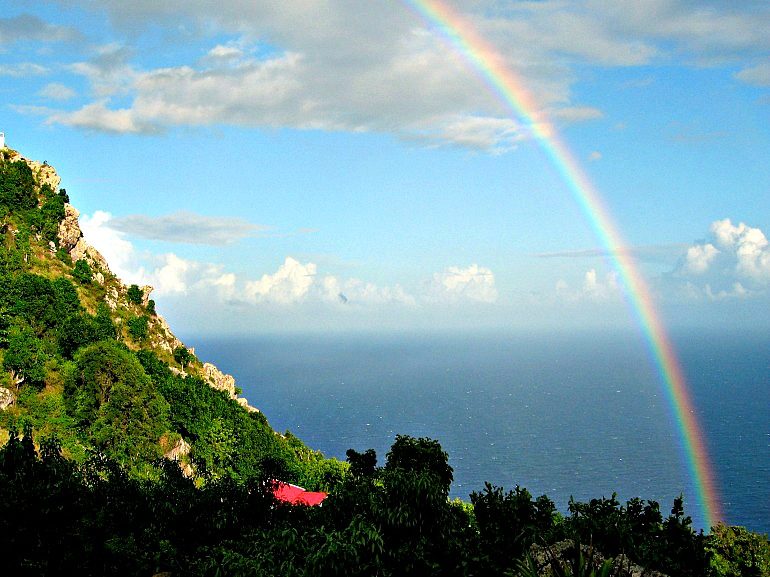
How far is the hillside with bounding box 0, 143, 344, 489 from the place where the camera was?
47625 mm

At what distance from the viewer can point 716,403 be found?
188375 millimetres

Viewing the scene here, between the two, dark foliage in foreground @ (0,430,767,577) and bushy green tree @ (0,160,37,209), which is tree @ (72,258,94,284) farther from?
dark foliage in foreground @ (0,430,767,577)

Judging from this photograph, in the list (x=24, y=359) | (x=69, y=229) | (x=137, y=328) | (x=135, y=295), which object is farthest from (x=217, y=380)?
(x=24, y=359)

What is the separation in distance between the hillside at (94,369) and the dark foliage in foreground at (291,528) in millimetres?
15805

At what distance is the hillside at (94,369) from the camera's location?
4762 centimetres

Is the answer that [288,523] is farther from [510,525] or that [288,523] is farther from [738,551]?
[738,551]

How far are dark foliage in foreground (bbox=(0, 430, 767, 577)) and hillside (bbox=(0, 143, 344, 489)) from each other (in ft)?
51.9

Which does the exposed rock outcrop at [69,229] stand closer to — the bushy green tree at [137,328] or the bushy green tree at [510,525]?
the bushy green tree at [137,328]

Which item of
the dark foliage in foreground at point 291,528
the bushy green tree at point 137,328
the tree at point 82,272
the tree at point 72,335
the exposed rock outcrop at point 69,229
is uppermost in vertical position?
the exposed rock outcrop at point 69,229

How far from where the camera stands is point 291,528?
15.9 m

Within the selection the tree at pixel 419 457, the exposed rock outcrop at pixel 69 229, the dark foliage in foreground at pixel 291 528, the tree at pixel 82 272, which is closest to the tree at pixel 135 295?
the tree at pixel 82 272

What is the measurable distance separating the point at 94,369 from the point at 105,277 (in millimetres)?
28505

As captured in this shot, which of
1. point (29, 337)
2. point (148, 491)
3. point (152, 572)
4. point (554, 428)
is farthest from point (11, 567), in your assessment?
point (554, 428)

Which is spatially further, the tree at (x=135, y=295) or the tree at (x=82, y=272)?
the tree at (x=135, y=295)
